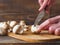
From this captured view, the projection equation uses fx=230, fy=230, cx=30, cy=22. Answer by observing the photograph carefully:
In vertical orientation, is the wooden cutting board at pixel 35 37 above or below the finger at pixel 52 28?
below

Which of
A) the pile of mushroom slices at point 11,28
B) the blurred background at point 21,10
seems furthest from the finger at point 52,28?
the blurred background at point 21,10

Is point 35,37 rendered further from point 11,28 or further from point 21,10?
point 21,10

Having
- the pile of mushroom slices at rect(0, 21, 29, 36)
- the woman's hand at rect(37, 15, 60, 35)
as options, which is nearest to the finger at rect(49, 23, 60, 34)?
the woman's hand at rect(37, 15, 60, 35)

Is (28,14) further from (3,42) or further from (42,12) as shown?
(3,42)

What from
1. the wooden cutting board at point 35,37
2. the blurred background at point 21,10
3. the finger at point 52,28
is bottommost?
the wooden cutting board at point 35,37

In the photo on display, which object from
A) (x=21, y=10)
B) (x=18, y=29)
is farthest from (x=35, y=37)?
(x=21, y=10)

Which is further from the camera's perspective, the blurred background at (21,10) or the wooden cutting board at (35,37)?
the blurred background at (21,10)

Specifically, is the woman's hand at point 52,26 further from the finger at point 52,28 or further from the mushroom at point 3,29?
the mushroom at point 3,29

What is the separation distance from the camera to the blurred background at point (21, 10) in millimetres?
1655

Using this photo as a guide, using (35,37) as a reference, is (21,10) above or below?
above

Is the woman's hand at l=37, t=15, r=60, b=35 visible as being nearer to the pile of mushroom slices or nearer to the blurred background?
the pile of mushroom slices

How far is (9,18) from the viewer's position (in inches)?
65.2

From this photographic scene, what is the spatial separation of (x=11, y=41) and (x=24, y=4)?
0.69 meters

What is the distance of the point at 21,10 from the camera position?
1.68 metres
